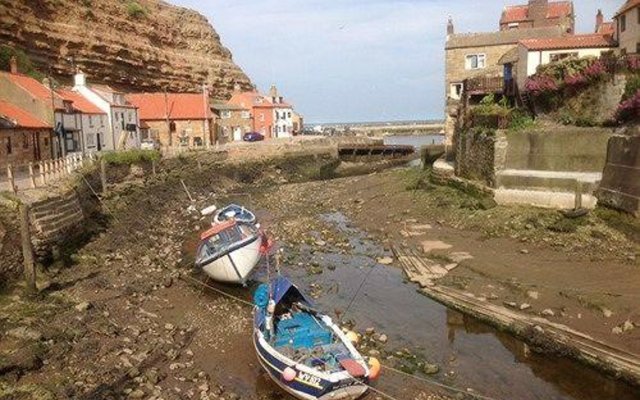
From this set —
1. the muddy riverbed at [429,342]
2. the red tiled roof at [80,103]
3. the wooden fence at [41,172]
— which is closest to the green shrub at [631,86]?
the muddy riverbed at [429,342]

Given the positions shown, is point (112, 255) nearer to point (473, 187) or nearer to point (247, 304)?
point (247, 304)

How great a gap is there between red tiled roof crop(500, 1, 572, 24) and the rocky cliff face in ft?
165

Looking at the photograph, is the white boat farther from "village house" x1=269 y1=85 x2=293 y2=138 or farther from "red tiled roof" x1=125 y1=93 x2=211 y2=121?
"village house" x1=269 y1=85 x2=293 y2=138

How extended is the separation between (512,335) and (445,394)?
13.4ft

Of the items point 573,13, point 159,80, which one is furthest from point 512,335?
point 159,80

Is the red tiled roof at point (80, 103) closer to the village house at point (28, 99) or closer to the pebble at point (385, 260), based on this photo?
the village house at point (28, 99)

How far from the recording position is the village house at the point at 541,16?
56.0 m

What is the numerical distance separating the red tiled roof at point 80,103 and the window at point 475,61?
35808mm

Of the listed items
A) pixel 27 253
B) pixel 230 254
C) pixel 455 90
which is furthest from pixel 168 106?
pixel 27 253

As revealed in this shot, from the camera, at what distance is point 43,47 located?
2494 inches

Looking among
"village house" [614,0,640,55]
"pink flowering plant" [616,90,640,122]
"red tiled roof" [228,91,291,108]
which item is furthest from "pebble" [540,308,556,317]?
"red tiled roof" [228,91,291,108]

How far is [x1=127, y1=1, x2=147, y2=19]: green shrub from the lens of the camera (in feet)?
265

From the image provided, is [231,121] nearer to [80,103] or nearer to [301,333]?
[80,103]

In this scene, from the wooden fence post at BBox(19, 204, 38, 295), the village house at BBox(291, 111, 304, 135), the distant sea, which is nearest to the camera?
the wooden fence post at BBox(19, 204, 38, 295)
